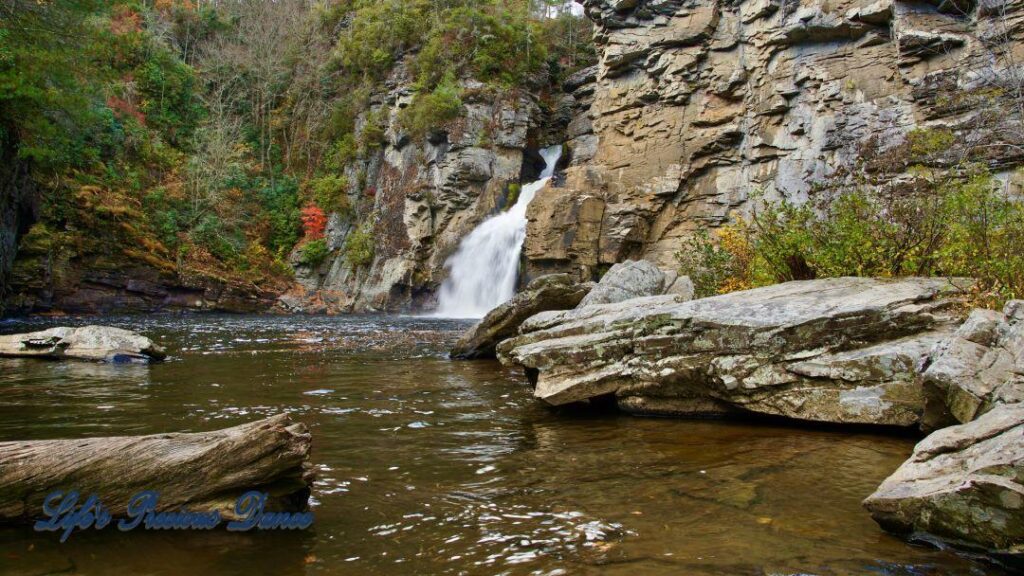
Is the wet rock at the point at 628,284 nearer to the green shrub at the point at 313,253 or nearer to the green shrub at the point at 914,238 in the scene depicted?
the green shrub at the point at 914,238

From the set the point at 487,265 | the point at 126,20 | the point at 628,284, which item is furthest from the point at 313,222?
the point at 628,284

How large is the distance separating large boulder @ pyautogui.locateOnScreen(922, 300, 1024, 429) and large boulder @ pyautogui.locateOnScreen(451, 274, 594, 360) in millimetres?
7721

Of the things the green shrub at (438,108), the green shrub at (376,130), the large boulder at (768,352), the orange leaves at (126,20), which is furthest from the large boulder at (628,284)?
the orange leaves at (126,20)

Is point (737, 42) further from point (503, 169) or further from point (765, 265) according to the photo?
point (765, 265)

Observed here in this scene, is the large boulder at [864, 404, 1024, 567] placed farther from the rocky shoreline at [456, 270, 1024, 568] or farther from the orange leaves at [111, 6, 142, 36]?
the orange leaves at [111, 6, 142, 36]

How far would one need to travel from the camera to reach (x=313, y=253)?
106 feet

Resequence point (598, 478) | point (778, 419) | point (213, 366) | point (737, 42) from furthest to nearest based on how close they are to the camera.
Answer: point (737, 42) < point (213, 366) < point (778, 419) < point (598, 478)

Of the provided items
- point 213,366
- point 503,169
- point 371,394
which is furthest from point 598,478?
point 503,169

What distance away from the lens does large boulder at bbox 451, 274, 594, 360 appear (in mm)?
12164

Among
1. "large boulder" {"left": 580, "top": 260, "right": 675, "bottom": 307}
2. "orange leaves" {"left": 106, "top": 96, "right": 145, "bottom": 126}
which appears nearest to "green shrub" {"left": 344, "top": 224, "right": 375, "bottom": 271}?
"orange leaves" {"left": 106, "top": 96, "right": 145, "bottom": 126}

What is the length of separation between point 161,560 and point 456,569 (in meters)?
1.46

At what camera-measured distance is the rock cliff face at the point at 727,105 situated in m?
18.3

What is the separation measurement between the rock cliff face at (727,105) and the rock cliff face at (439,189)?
4.49m

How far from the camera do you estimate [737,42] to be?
22.1 meters
